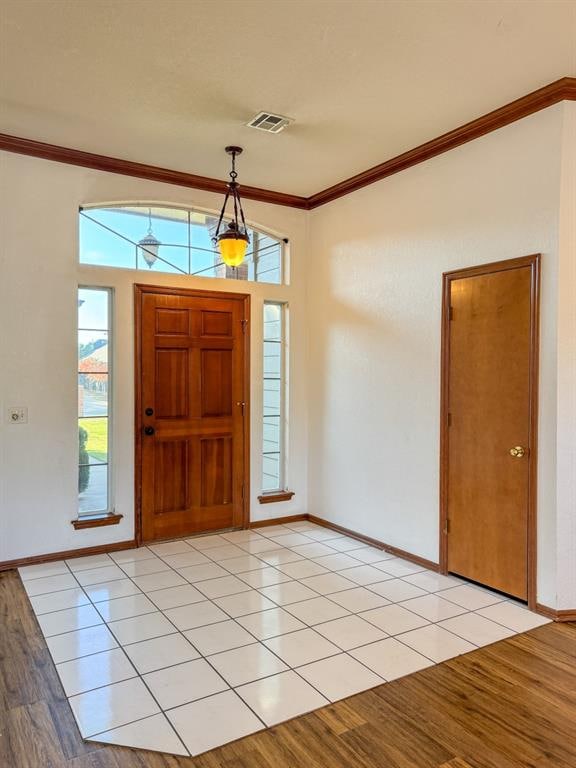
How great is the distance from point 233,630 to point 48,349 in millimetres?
2415

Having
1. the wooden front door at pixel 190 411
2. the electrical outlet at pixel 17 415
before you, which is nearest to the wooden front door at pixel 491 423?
the wooden front door at pixel 190 411

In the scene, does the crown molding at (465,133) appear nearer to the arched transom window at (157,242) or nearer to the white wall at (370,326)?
the white wall at (370,326)

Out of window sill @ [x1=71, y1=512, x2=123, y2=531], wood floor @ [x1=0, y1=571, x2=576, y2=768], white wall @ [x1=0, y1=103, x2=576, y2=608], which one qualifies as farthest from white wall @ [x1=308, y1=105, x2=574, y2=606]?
window sill @ [x1=71, y1=512, x2=123, y2=531]

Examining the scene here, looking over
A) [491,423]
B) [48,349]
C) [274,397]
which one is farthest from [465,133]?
[48,349]

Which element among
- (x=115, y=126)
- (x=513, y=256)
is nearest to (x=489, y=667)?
(x=513, y=256)

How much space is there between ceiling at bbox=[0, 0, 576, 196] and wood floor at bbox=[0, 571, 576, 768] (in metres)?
3.05

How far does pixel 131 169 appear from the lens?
4340 mm

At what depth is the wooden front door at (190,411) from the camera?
177 inches

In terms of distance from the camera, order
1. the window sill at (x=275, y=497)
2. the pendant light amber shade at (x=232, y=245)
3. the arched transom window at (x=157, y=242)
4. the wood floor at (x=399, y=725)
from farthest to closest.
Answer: the window sill at (x=275, y=497), the arched transom window at (x=157, y=242), the pendant light amber shade at (x=232, y=245), the wood floor at (x=399, y=725)

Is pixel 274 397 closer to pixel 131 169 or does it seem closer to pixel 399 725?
pixel 131 169

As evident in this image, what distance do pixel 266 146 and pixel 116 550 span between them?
328cm

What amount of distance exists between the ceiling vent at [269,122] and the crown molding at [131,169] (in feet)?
3.70

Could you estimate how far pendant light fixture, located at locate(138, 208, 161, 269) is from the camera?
14.8ft

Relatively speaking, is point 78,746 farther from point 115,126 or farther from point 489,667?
point 115,126
